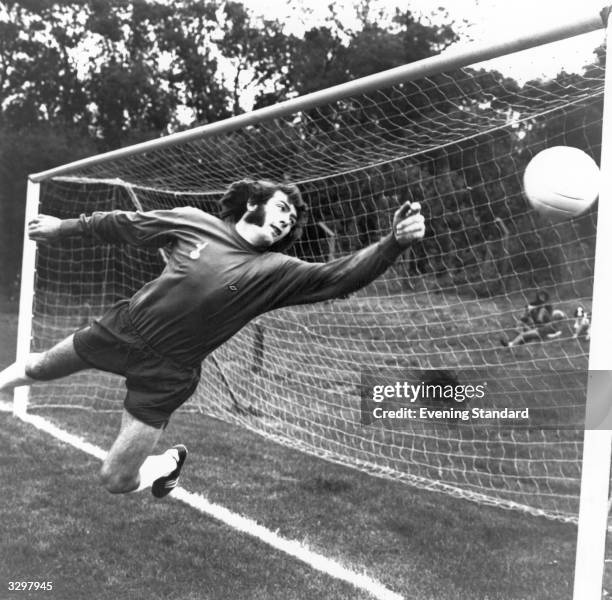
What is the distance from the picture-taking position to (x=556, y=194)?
5.05 ft

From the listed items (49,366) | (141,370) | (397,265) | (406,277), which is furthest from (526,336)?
(49,366)

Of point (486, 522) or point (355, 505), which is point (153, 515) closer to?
point (355, 505)

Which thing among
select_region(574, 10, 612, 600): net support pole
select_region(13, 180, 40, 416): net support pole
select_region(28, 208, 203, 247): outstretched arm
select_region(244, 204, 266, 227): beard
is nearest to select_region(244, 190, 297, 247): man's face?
select_region(244, 204, 266, 227): beard

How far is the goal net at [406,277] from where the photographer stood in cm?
212

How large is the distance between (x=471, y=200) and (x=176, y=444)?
1201 millimetres

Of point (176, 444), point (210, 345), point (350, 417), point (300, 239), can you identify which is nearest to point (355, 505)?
point (350, 417)

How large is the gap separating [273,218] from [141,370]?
0.55m

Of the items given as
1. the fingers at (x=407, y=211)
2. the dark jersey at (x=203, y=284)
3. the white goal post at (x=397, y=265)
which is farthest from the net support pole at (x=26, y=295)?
the fingers at (x=407, y=211)

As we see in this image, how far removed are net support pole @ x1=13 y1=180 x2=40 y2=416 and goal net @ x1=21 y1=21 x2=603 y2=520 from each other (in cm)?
8

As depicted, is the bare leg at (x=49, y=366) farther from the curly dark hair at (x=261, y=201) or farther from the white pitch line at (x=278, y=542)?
the curly dark hair at (x=261, y=201)

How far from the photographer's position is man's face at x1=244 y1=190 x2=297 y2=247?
1.91m

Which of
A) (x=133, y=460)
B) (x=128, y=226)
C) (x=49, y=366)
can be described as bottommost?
A: (x=133, y=460)

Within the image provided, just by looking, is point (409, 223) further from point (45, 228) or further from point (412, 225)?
point (45, 228)

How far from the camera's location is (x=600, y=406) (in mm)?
1307
